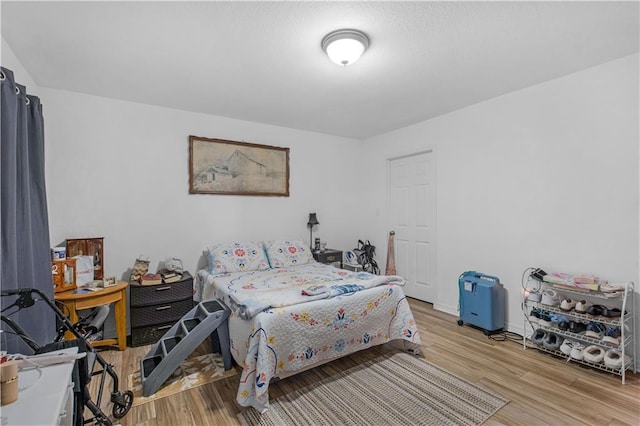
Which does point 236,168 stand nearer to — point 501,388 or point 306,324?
point 306,324

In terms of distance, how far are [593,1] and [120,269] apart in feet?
14.2

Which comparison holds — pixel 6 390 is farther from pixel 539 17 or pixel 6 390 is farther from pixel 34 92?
pixel 539 17

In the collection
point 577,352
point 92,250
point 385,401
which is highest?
point 92,250

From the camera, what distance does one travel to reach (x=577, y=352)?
2.46m

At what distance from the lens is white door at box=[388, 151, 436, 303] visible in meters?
4.03

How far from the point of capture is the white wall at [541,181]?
244 cm

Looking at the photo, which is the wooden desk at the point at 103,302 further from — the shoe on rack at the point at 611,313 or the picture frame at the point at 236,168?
the shoe on rack at the point at 611,313

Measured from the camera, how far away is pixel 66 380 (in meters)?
1.13

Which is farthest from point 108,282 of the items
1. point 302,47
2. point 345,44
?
point 345,44

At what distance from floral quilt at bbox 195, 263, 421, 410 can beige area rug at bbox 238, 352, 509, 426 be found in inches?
6.2

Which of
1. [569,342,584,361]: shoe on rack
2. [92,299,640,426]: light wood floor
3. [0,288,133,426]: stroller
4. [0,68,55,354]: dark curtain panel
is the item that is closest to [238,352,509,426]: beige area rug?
[92,299,640,426]: light wood floor

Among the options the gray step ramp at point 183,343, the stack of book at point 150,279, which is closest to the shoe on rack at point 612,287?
the gray step ramp at point 183,343

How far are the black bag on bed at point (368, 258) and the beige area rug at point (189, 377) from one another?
8.18 feet

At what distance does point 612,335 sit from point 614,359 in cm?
17
